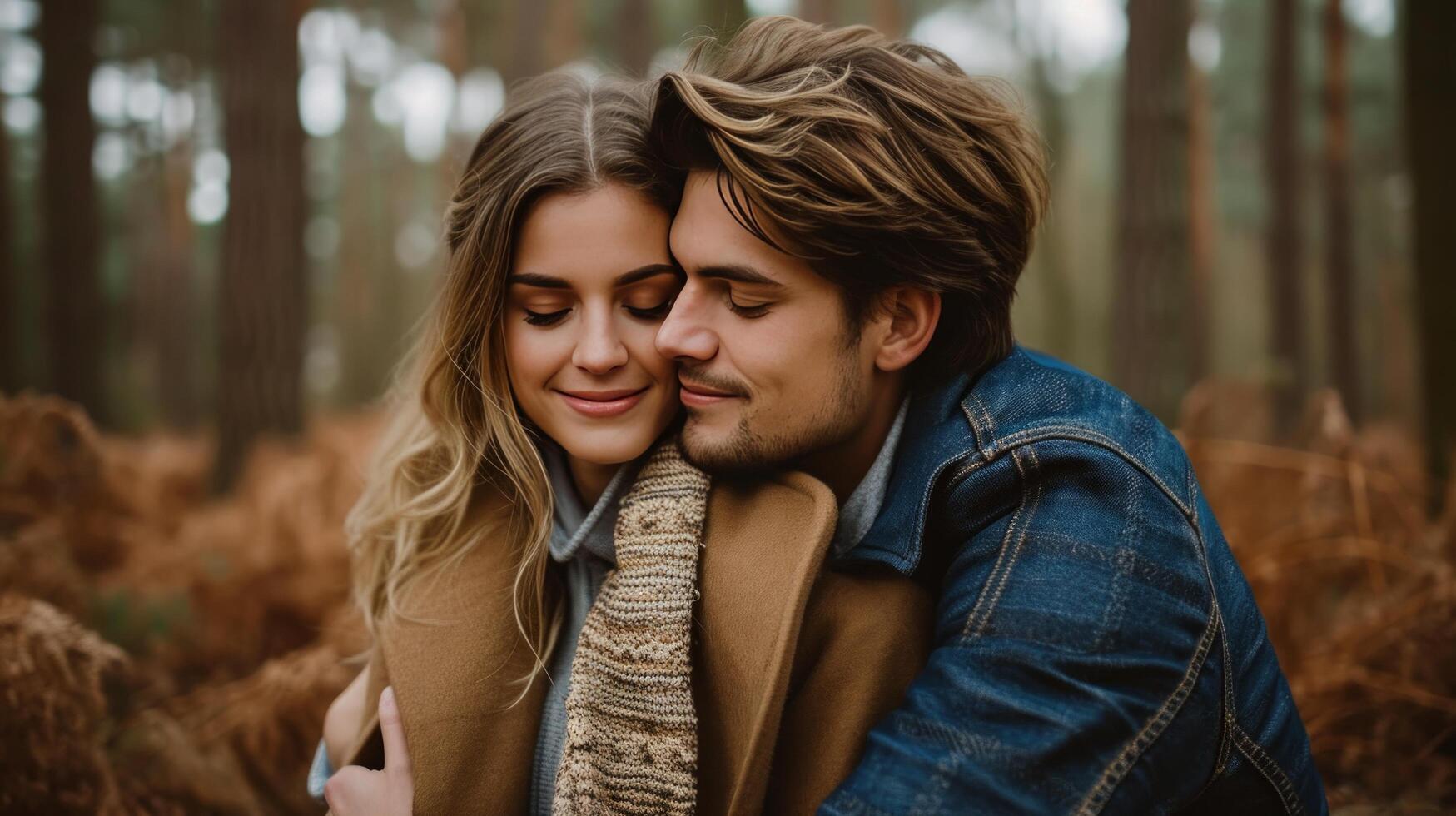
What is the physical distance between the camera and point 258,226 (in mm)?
6461

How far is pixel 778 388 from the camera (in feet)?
6.89

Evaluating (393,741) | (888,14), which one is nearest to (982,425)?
(393,741)

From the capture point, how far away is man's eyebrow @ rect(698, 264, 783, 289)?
6.77 feet

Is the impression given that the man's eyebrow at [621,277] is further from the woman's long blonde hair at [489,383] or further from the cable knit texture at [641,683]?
the cable knit texture at [641,683]

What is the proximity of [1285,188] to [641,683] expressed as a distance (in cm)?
1380

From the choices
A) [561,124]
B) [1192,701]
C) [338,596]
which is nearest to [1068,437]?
[1192,701]

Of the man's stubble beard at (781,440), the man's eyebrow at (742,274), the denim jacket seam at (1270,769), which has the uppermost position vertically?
the man's eyebrow at (742,274)

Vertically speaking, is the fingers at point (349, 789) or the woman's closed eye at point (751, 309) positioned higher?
the woman's closed eye at point (751, 309)

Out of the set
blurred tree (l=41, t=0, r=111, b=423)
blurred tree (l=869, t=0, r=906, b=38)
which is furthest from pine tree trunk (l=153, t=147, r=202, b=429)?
blurred tree (l=869, t=0, r=906, b=38)

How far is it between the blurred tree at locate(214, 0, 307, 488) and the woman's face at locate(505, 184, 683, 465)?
4922 millimetres

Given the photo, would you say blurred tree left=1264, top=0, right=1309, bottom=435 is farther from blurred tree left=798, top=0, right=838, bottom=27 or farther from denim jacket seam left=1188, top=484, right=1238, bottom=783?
denim jacket seam left=1188, top=484, right=1238, bottom=783

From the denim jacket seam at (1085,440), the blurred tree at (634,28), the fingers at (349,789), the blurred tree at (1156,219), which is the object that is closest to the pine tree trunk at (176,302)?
the blurred tree at (634,28)

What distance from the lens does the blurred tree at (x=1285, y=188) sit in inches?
491

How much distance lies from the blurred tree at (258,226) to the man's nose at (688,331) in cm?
526
